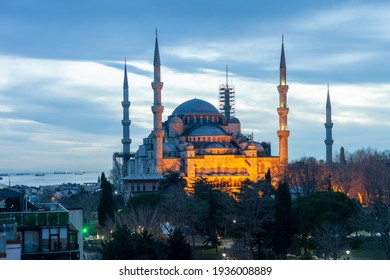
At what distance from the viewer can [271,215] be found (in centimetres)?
2736

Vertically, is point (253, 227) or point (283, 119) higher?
point (283, 119)

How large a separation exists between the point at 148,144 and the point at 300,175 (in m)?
16.9

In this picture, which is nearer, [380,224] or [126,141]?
[380,224]

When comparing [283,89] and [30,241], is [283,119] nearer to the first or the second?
[283,89]

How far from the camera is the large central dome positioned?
67750mm

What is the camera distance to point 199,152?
60.4 m

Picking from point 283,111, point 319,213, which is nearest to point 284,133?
point 283,111

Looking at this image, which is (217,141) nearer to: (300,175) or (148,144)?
(148,144)

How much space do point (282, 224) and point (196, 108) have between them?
42857 millimetres

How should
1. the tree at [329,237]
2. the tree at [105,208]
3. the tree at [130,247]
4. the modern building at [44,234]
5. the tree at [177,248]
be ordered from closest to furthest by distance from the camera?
the modern building at [44,234] → the tree at [130,247] → the tree at [177,248] → the tree at [329,237] → the tree at [105,208]

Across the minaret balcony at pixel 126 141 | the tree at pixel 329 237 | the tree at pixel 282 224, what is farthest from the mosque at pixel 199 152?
the tree at pixel 329 237

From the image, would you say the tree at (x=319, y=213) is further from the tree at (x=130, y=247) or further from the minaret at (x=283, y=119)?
the minaret at (x=283, y=119)

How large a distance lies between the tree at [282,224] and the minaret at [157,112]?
99.2 feet

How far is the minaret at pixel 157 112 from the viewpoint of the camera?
2231 inches
